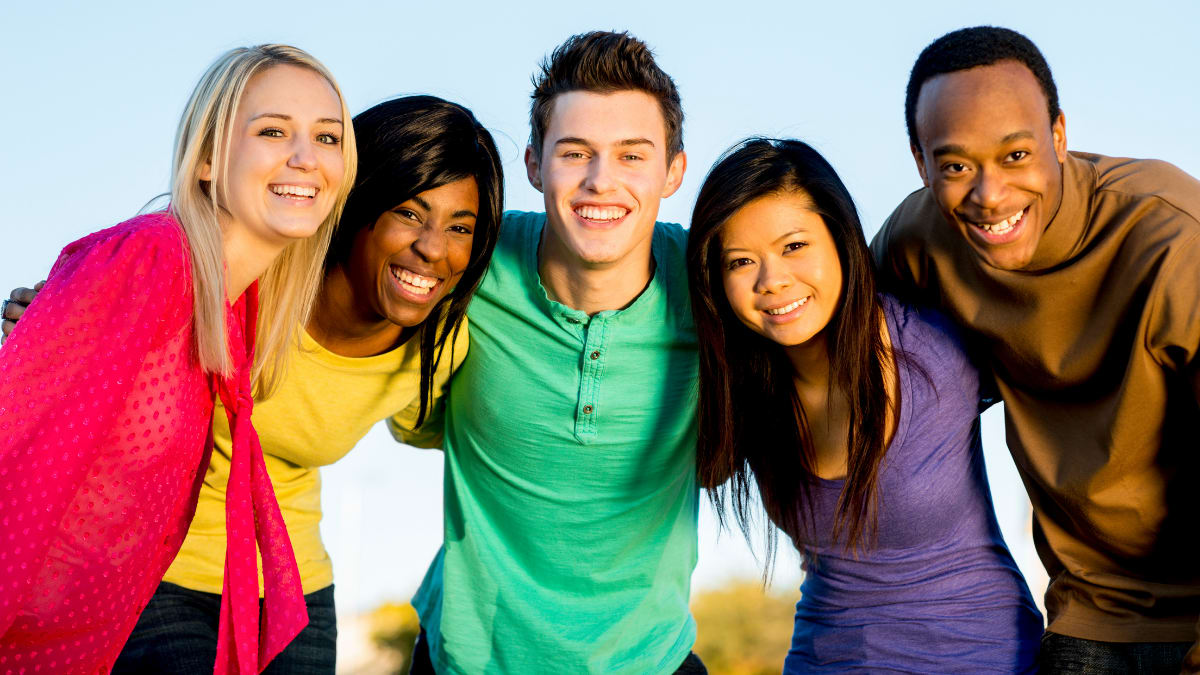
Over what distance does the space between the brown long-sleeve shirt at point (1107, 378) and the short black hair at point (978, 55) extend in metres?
0.26

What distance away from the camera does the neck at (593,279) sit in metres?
3.70

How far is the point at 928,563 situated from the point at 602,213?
4.77 ft

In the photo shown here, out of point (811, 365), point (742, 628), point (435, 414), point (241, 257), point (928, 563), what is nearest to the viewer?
point (241, 257)

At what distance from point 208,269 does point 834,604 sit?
6.59 ft

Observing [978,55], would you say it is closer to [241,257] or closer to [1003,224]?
[1003,224]

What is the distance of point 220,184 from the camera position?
9.94 feet

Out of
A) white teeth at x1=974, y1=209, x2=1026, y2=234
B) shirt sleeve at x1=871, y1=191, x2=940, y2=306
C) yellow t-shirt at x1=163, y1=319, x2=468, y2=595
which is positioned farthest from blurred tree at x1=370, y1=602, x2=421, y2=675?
white teeth at x1=974, y1=209, x2=1026, y2=234

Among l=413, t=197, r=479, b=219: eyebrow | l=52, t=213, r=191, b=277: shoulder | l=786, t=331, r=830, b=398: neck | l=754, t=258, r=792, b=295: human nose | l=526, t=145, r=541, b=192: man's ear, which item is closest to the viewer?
l=52, t=213, r=191, b=277: shoulder

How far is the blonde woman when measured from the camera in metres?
2.52

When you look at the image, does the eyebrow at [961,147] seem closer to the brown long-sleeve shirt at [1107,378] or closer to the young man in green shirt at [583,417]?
the brown long-sleeve shirt at [1107,378]

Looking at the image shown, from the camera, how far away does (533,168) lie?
13.3 ft

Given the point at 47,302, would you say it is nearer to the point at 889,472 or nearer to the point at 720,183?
the point at 720,183

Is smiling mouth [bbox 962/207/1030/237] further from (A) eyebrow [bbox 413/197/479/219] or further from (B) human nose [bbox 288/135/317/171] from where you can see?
(B) human nose [bbox 288/135/317/171]

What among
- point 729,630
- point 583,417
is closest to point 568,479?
point 583,417
